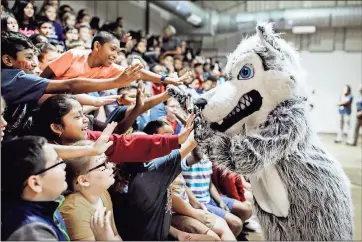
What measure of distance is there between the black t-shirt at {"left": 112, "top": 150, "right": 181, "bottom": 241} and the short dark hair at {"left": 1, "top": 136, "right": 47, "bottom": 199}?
24.5 inches

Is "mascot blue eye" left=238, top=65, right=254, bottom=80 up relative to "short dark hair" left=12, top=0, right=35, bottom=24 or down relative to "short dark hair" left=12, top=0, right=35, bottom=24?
down

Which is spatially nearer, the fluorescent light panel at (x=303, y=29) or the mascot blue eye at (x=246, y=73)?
the mascot blue eye at (x=246, y=73)

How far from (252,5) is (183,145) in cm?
818

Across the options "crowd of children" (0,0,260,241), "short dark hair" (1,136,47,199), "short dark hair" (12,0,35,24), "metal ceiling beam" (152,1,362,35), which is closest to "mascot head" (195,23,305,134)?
"crowd of children" (0,0,260,241)

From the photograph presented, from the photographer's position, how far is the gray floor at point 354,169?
3.06 metres

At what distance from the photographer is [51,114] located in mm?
1392

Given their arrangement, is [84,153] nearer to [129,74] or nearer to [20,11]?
[129,74]

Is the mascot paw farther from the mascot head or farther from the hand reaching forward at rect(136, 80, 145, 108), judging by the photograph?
the hand reaching forward at rect(136, 80, 145, 108)

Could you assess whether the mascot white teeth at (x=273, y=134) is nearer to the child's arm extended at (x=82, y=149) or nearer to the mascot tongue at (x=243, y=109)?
the mascot tongue at (x=243, y=109)

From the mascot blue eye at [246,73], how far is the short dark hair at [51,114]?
567mm

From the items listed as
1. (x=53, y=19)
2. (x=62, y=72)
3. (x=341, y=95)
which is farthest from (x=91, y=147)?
(x=341, y=95)

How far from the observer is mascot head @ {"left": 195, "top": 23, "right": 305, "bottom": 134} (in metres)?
1.51

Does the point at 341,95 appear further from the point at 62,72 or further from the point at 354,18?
the point at 62,72

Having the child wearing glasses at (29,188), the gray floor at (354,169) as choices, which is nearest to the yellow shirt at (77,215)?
the child wearing glasses at (29,188)
